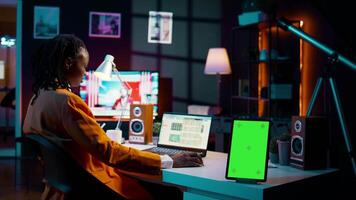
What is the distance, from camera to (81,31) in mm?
5727

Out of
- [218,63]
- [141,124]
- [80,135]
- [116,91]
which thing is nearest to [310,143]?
[80,135]

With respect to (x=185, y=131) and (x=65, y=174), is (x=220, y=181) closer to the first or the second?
(x=65, y=174)

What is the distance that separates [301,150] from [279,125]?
2.37 meters

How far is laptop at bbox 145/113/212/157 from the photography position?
2131 millimetres

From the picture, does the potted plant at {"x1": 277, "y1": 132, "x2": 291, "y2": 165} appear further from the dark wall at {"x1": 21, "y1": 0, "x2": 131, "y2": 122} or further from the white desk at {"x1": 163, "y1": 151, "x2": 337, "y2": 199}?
the dark wall at {"x1": 21, "y1": 0, "x2": 131, "y2": 122}

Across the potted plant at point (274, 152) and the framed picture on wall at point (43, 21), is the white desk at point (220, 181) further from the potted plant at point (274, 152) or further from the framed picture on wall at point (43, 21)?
the framed picture on wall at point (43, 21)

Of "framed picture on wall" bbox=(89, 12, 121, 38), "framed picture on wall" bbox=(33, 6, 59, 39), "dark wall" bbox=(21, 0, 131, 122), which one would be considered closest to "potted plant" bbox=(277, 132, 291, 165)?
"dark wall" bbox=(21, 0, 131, 122)

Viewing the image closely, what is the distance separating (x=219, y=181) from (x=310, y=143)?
1.66 ft

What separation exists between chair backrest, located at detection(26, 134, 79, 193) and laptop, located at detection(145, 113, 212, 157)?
0.65 meters

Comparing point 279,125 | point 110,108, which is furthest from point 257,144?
point 279,125

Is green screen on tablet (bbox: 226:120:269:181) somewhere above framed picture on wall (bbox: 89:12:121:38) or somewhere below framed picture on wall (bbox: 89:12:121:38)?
below

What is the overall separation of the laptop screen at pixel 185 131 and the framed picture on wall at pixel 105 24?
3723mm

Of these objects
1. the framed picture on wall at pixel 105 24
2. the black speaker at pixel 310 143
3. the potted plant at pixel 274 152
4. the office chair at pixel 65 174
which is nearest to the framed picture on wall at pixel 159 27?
the framed picture on wall at pixel 105 24

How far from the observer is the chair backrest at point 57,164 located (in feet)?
4.87
